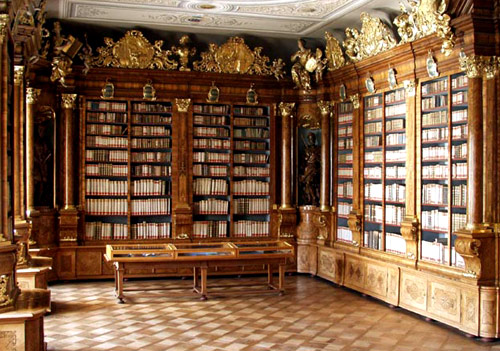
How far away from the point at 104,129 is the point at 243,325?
14.8 feet

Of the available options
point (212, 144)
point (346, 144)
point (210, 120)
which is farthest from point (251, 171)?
point (346, 144)

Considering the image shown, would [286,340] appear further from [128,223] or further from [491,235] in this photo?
[128,223]

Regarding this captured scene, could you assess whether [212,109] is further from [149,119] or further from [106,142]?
[106,142]

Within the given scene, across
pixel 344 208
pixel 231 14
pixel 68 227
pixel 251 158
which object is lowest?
pixel 68 227

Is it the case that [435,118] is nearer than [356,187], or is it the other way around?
[435,118]

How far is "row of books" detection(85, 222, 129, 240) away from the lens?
32.4 ft

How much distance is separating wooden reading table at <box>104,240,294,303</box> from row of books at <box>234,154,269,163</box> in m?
2.08

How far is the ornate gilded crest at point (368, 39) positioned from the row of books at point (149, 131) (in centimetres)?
324

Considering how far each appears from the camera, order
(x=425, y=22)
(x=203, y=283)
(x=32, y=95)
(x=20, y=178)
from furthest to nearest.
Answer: (x=32, y=95)
(x=203, y=283)
(x=425, y=22)
(x=20, y=178)

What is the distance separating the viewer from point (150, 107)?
1009 centimetres

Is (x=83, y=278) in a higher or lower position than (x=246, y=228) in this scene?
lower

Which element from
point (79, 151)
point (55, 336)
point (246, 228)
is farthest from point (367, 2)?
point (55, 336)

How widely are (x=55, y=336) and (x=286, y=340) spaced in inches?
96.1

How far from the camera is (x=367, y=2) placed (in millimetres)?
8203
